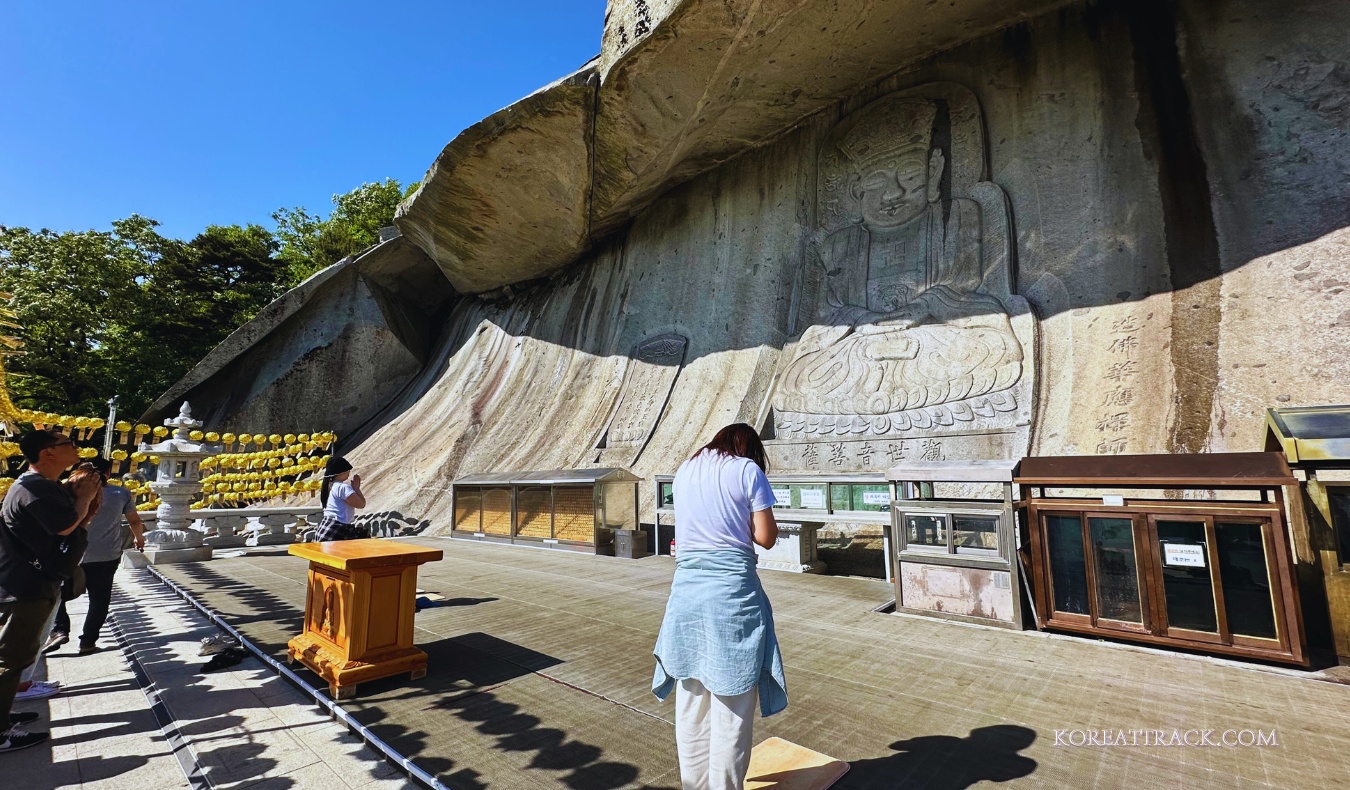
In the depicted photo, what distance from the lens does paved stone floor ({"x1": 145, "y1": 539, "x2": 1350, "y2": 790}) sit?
2.73m

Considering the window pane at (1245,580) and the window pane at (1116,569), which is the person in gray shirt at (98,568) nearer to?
the window pane at (1116,569)

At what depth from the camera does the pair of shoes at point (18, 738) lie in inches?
118

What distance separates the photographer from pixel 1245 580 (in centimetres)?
426

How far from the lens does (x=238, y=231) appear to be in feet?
96.5

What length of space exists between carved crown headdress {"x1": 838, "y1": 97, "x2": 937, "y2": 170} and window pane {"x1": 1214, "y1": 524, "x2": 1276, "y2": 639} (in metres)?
11.1

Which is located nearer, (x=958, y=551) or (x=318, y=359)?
(x=958, y=551)

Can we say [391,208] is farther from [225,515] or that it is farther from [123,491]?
[123,491]

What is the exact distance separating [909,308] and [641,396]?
23.8ft

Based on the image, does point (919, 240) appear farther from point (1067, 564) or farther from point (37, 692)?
point (37, 692)

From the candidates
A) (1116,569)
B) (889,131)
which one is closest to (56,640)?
(1116,569)

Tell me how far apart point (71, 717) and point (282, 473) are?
15172 millimetres

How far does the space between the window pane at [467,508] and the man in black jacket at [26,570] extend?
9725 millimetres

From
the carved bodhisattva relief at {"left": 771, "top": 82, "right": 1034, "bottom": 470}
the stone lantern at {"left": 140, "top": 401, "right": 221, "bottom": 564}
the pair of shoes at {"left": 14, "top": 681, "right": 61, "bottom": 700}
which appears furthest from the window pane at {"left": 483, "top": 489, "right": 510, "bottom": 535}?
the pair of shoes at {"left": 14, "top": 681, "right": 61, "bottom": 700}

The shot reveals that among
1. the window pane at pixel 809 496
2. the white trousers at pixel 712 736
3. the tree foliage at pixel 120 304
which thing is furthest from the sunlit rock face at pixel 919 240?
the tree foliage at pixel 120 304
